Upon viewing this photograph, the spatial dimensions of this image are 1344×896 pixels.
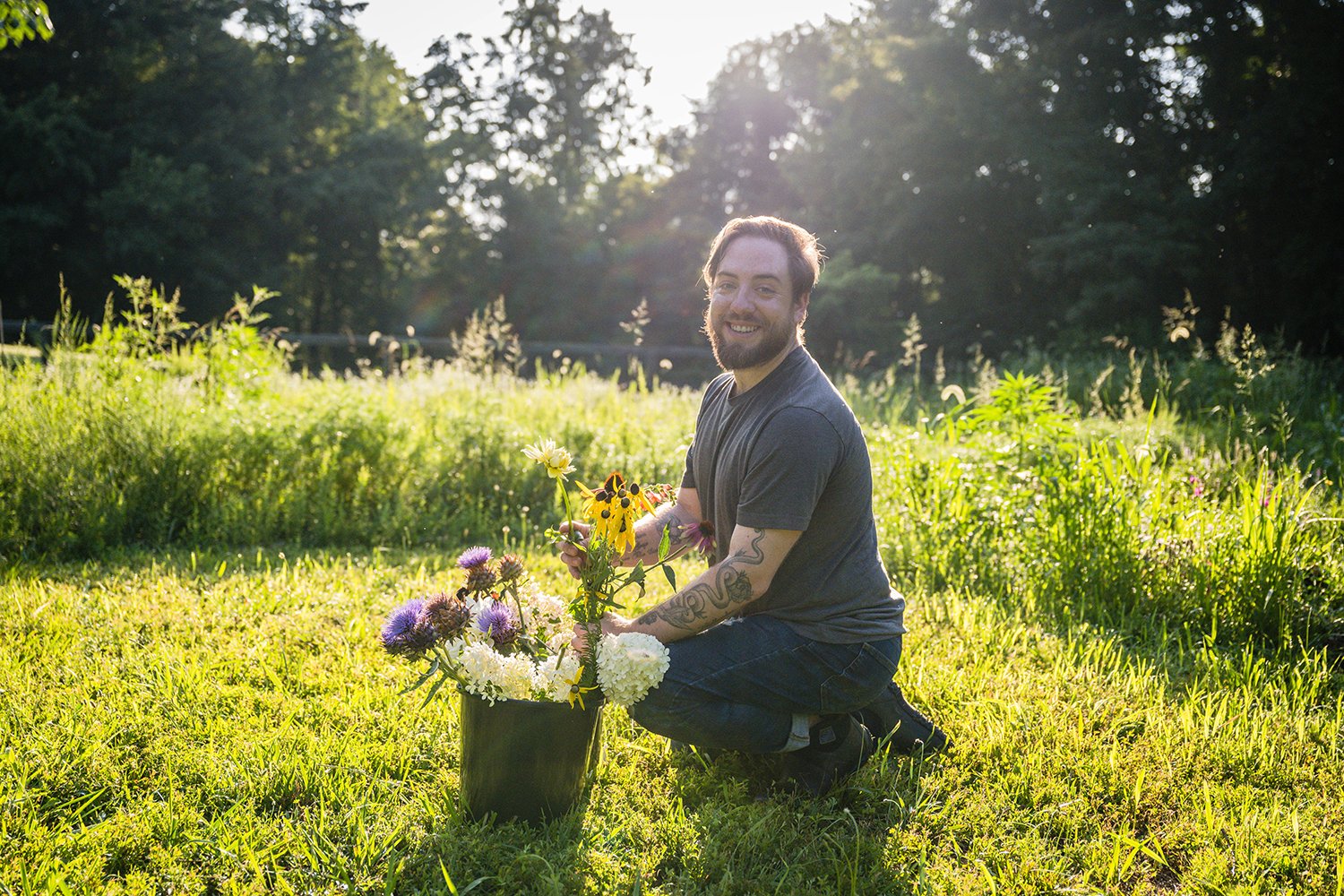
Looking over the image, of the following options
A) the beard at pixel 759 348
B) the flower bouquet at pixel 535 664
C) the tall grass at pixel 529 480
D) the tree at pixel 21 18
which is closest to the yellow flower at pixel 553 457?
the flower bouquet at pixel 535 664

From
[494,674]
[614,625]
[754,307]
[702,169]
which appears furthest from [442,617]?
[702,169]

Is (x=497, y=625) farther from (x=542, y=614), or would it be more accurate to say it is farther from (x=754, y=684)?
(x=754, y=684)

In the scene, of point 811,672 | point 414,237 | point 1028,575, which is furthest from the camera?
point 414,237

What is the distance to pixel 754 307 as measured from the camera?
2.68 meters

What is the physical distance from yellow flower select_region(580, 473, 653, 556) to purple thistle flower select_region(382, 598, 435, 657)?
1.62 ft

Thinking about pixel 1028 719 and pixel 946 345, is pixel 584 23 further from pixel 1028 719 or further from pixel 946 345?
pixel 1028 719

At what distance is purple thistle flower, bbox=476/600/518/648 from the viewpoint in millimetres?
2293

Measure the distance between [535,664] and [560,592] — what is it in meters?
1.97

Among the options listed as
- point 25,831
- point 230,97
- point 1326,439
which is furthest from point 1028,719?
point 230,97

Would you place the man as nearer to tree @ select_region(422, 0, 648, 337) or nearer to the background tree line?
the background tree line

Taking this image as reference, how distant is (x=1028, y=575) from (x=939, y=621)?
0.70 metres

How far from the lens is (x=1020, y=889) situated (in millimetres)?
2209

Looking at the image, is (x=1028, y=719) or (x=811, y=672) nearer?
(x=811, y=672)

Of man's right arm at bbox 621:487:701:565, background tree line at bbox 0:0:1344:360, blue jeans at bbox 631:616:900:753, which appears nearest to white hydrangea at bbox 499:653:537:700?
blue jeans at bbox 631:616:900:753
